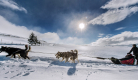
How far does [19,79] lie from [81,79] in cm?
258

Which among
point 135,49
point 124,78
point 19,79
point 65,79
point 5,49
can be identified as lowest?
point 124,78

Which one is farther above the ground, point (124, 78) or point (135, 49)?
point (135, 49)

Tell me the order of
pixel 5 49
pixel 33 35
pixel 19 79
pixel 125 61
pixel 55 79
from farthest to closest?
1. pixel 33 35
2. pixel 125 61
3. pixel 5 49
4. pixel 55 79
5. pixel 19 79

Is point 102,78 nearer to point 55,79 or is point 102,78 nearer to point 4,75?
point 55,79

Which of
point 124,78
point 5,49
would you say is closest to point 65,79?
point 124,78

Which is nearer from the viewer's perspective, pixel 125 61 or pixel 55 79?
pixel 55 79

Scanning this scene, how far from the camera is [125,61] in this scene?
17.1 ft

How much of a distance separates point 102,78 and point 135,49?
5275 mm

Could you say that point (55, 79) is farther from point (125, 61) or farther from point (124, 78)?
point (125, 61)

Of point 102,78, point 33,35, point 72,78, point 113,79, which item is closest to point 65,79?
point 72,78

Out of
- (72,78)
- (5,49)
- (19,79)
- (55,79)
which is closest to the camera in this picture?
(19,79)

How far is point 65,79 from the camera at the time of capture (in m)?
2.53

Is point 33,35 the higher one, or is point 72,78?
point 33,35

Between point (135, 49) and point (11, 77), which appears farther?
point (135, 49)
